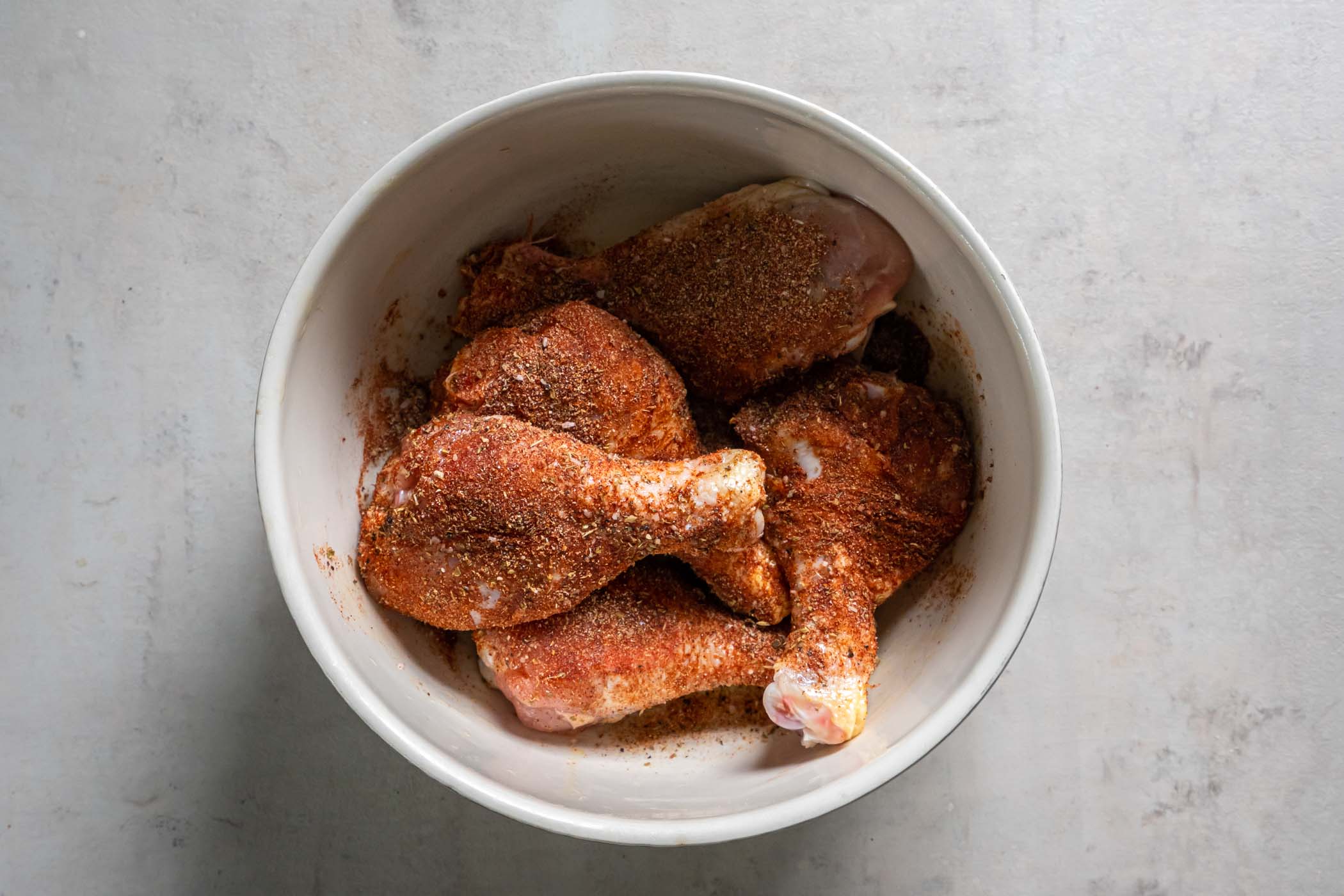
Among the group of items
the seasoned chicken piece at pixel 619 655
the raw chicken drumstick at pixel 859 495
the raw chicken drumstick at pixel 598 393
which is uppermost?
A: the raw chicken drumstick at pixel 598 393

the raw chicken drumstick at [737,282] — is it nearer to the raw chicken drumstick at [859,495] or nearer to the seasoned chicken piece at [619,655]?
the raw chicken drumstick at [859,495]

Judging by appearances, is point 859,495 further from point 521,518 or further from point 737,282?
point 521,518

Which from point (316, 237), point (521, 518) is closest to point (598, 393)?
point (521, 518)

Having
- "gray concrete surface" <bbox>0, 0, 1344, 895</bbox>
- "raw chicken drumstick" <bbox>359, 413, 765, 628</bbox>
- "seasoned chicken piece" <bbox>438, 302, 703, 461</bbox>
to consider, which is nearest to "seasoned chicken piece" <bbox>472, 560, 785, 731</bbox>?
"raw chicken drumstick" <bbox>359, 413, 765, 628</bbox>

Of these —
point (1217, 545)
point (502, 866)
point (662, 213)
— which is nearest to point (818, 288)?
point (662, 213)

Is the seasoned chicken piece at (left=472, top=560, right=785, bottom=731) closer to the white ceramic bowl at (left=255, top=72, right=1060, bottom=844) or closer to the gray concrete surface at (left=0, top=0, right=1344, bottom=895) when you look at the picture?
the white ceramic bowl at (left=255, top=72, right=1060, bottom=844)

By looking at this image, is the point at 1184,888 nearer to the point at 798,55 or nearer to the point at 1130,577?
the point at 1130,577

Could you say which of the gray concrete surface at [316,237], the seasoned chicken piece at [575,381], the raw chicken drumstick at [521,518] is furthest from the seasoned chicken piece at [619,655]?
the gray concrete surface at [316,237]
